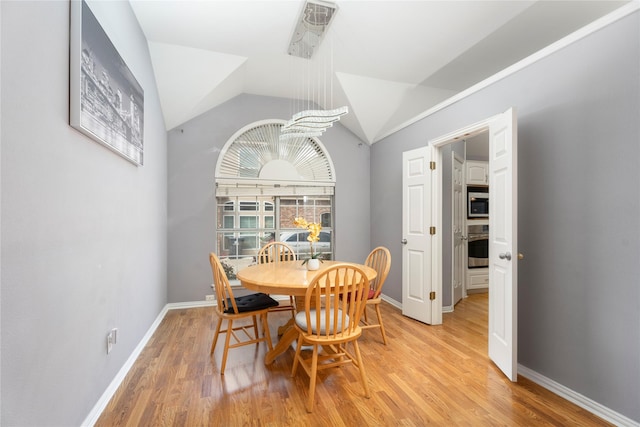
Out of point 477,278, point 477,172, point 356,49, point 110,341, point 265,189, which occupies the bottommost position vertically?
point 477,278

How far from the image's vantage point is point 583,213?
192 centimetres

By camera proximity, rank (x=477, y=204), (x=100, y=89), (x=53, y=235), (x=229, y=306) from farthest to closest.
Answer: (x=477, y=204)
(x=229, y=306)
(x=100, y=89)
(x=53, y=235)

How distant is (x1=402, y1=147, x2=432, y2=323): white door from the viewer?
3.38m

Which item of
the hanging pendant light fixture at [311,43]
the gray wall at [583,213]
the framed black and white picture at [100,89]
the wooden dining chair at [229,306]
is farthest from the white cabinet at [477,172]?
the framed black and white picture at [100,89]

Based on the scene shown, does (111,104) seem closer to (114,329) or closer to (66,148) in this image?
(66,148)

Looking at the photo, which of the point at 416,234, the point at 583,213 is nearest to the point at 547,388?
the point at 583,213

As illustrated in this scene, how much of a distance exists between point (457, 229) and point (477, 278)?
1015mm

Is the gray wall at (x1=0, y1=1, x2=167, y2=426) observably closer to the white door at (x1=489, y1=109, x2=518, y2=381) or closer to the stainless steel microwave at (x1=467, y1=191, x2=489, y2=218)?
the white door at (x1=489, y1=109, x2=518, y2=381)

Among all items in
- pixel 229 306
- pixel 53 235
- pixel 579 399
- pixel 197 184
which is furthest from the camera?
pixel 197 184

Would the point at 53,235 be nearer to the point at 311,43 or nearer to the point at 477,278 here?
the point at 311,43

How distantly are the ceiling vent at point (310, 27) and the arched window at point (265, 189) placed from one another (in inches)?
52.8

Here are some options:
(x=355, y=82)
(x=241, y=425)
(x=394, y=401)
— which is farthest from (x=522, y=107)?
(x=241, y=425)

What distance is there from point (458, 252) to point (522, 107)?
98.1 inches

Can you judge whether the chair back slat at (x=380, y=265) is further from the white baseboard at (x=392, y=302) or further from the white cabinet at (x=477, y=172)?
the white cabinet at (x=477, y=172)
